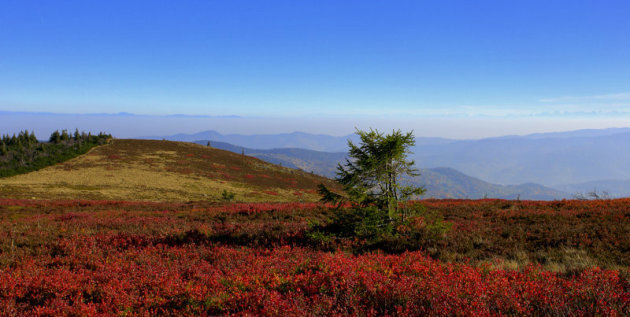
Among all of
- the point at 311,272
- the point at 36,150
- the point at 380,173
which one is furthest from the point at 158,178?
the point at 311,272

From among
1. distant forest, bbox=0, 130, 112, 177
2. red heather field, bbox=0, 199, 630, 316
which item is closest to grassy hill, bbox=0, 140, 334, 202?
distant forest, bbox=0, 130, 112, 177

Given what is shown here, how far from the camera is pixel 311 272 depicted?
557cm

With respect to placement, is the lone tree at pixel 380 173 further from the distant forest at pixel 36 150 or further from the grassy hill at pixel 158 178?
the distant forest at pixel 36 150

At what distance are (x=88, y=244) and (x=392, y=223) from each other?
9089 millimetres

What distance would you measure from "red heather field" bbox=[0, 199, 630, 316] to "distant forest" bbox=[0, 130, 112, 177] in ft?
167

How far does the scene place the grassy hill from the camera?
34.4 metres

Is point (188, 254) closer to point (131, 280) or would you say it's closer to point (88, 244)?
point (131, 280)

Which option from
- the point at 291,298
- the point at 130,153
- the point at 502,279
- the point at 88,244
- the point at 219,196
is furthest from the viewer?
the point at 130,153

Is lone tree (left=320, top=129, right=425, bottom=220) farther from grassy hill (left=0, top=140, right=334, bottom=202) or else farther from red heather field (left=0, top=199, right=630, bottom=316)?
grassy hill (left=0, top=140, right=334, bottom=202)

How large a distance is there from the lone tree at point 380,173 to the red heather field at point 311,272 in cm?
130

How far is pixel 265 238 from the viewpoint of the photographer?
366 inches

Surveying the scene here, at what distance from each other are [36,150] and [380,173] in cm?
6832

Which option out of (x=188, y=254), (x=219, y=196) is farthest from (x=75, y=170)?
(x=188, y=254)

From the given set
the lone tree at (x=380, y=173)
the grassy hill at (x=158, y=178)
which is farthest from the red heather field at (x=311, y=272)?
the grassy hill at (x=158, y=178)
